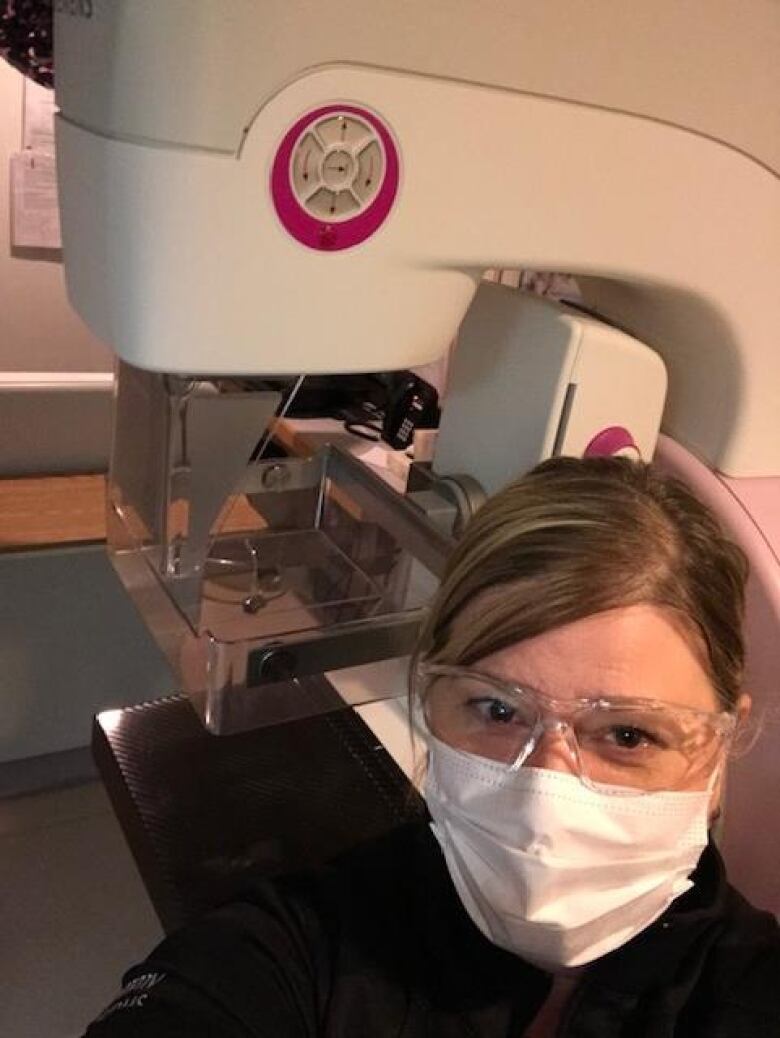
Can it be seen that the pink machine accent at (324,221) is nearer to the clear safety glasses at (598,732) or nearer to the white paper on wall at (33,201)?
the clear safety glasses at (598,732)

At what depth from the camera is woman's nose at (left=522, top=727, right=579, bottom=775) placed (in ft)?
2.28

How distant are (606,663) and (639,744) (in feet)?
0.21

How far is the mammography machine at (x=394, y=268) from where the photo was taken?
60 centimetres

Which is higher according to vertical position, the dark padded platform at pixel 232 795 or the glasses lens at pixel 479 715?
the glasses lens at pixel 479 715

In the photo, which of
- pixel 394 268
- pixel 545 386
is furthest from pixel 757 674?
pixel 394 268

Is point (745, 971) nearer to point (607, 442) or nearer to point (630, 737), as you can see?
point (630, 737)

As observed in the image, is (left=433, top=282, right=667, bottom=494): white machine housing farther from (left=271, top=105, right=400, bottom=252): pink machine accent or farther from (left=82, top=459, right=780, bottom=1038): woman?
(left=271, top=105, right=400, bottom=252): pink machine accent

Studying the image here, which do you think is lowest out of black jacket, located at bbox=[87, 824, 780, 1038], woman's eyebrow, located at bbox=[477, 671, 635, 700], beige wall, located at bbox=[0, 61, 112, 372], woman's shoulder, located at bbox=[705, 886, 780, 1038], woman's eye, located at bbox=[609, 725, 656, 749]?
beige wall, located at bbox=[0, 61, 112, 372]

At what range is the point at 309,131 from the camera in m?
0.62

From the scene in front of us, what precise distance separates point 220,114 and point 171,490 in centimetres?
29

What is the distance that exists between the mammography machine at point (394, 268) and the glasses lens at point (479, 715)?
0.26 ft

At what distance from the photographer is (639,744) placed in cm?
71

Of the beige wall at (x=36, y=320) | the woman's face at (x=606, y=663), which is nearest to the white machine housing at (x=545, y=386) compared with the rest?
the woman's face at (x=606, y=663)

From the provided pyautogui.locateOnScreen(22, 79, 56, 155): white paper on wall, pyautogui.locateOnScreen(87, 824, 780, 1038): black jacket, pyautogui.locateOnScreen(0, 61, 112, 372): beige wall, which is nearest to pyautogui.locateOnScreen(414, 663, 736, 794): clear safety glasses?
pyautogui.locateOnScreen(87, 824, 780, 1038): black jacket
